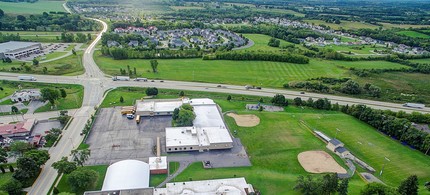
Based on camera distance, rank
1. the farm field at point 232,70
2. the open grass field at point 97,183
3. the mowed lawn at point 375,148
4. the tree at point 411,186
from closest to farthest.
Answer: the tree at point 411,186, the open grass field at point 97,183, the mowed lawn at point 375,148, the farm field at point 232,70

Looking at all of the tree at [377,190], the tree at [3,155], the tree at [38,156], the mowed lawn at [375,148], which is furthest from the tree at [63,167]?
the mowed lawn at [375,148]

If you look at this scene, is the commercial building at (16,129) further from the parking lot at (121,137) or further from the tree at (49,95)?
the parking lot at (121,137)

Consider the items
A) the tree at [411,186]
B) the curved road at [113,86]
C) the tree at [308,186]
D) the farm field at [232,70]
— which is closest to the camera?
the tree at [411,186]

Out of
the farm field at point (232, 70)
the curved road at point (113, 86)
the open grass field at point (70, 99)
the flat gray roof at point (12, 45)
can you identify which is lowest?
the open grass field at point (70, 99)

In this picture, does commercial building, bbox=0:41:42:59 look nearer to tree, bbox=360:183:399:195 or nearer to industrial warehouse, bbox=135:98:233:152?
industrial warehouse, bbox=135:98:233:152

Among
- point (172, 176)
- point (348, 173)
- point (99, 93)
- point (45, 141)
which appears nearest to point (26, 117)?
point (45, 141)

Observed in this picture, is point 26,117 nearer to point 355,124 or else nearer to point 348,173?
point 348,173

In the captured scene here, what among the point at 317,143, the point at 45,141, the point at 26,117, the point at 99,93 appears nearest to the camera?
the point at 45,141
